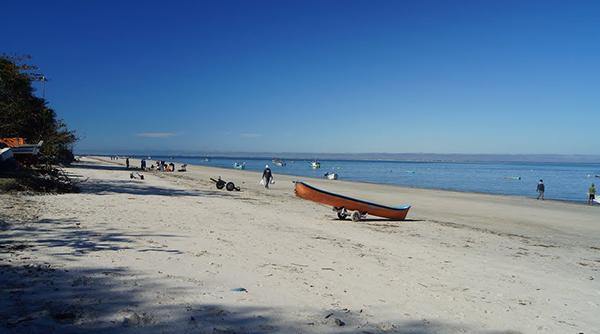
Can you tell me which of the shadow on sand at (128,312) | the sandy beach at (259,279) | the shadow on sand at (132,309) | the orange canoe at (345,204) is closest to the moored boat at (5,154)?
the sandy beach at (259,279)

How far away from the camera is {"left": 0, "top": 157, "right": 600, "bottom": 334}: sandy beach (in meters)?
3.79

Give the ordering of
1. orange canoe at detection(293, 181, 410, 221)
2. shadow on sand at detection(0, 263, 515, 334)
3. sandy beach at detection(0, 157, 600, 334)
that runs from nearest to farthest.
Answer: shadow on sand at detection(0, 263, 515, 334) < sandy beach at detection(0, 157, 600, 334) < orange canoe at detection(293, 181, 410, 221)

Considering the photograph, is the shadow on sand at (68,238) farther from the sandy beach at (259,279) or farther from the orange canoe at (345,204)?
the orange canoe at (345,204)

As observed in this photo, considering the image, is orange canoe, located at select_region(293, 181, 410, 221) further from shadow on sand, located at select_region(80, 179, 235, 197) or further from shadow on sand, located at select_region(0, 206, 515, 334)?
shadow on sand, located at select_region(0, 206, 515, 334)

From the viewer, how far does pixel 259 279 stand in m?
5.28

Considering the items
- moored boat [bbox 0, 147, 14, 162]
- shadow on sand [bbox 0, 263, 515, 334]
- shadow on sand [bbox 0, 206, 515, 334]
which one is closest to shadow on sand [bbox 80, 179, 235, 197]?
moored boat [bbox 0, 147, 14, 162]

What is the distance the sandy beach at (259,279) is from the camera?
3.79 metres

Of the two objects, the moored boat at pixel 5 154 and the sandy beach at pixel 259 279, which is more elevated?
the moored boat at pixel 5 154

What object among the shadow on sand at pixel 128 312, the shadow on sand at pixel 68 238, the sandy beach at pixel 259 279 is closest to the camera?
the shadow on sand at pixel 128 312

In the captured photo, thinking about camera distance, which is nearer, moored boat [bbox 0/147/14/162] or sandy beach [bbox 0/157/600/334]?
sandy beach [bbox 0/157/600/334]

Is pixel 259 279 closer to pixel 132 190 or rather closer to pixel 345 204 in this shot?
pixel 345 204

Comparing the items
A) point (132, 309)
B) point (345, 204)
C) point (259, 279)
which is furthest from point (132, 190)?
point (132, 309)

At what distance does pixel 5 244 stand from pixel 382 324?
5.85m

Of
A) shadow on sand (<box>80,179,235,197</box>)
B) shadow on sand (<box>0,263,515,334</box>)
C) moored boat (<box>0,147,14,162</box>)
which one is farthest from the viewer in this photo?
shadow on sand (<box>80,179,235,197</box>)
